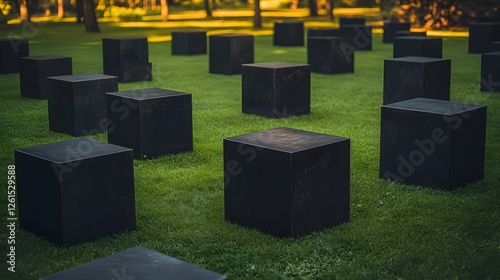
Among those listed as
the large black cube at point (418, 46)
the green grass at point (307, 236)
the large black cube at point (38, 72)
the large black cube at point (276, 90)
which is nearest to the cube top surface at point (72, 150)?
the green grass at point (307, 236)

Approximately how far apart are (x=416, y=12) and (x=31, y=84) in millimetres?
28069

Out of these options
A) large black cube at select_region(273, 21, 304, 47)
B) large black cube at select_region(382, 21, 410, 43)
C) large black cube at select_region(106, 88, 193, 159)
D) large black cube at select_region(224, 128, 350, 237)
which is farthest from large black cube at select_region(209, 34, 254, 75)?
large black cube at select_region(224, 128, 350, 237)

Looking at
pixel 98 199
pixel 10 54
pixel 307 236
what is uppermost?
pixel 10 54

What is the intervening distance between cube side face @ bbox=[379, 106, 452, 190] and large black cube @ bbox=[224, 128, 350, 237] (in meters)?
1.57

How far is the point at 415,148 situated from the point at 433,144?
0.78 ft

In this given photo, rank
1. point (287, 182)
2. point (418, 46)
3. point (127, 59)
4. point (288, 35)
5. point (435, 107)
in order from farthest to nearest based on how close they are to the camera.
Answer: point (288, 35) < point (418, 46) < point (127, 59) < point (435, 107) < point (287, 182)

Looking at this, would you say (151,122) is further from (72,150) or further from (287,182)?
(287,182)

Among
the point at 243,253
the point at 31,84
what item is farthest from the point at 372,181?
the point at 31,84

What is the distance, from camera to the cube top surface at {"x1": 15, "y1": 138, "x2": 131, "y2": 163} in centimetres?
638

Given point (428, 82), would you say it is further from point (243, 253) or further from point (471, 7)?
point (471, 7)

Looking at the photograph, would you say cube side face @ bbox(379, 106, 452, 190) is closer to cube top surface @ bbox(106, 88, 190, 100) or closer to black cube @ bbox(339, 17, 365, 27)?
cube top surface @ bbox(106, 88, 190, 100)

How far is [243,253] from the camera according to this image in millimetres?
6156

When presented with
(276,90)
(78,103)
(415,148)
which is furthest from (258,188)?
(276,90)

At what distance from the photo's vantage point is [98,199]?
6.44m
